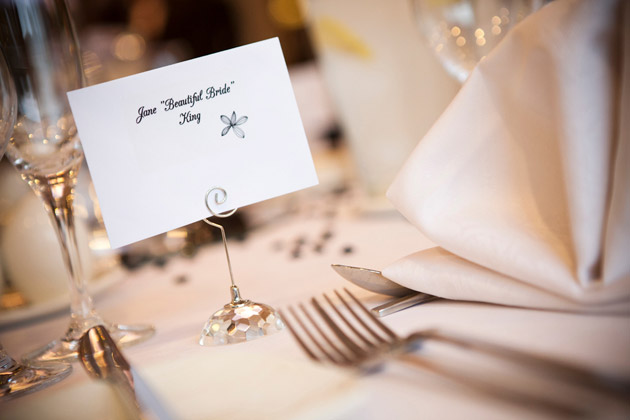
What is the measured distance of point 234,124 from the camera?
0.56m

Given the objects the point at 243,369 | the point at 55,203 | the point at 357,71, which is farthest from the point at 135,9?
the point at 243,369

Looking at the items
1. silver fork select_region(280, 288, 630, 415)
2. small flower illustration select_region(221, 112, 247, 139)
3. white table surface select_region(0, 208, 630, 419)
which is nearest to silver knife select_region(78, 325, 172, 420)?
white table surface select_region(0, 208, 630, 419)

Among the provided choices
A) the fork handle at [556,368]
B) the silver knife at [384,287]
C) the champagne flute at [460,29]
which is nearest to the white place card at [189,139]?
the silver knife at [384,287]

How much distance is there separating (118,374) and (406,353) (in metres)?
0.24

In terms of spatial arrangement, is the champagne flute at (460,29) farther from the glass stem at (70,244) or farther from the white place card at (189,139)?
the glass stem at (70,244)

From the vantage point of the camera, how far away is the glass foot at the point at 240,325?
0.53 m

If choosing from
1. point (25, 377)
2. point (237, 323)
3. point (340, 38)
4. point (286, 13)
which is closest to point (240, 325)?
point (237, 323)

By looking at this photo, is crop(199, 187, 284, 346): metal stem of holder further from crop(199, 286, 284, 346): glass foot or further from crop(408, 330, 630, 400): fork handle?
crop(408, 330, 630, 400): fork handle

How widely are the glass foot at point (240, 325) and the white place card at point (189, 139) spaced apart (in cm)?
10

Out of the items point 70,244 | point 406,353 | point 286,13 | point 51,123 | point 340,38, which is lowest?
point 406,353

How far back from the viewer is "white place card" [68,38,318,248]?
0.54 m

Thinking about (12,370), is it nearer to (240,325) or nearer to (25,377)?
(25,377)

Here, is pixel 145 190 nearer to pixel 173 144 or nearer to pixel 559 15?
pixel 173 144

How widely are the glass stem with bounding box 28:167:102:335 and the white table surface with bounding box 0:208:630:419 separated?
86 millimetres
